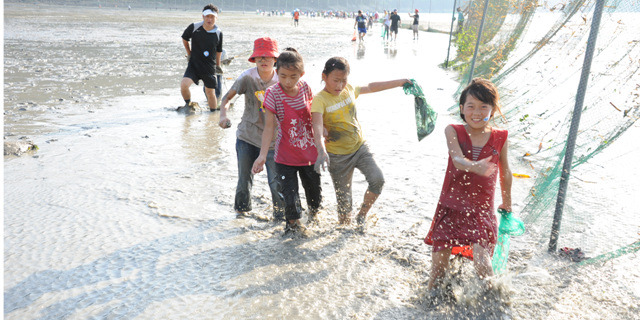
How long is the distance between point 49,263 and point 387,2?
187200mm

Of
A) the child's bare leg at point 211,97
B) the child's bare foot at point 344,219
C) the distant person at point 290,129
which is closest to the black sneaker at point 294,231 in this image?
the distant person at point 290,129

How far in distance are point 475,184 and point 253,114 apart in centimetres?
186

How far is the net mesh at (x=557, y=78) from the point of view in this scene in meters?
3.53

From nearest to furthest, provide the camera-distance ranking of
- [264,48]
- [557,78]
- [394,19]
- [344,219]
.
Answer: [264,48], [344,219], [557,78], [394,19]

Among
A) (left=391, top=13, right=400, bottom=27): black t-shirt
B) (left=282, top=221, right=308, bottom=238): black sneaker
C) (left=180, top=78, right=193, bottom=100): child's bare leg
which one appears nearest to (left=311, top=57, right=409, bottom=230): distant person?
(left=282, top=221, right=308, bottom=238): black sneaker

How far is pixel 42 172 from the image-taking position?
16.4 ft

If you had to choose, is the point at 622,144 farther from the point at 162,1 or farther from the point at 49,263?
the point at 162,1

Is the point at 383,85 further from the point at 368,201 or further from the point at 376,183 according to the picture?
the point at 368,201

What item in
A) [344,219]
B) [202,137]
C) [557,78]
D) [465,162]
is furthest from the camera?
[202,137]

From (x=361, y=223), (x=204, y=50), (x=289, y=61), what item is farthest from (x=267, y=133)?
(x=204, y=50)

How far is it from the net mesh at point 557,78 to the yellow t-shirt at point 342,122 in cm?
149

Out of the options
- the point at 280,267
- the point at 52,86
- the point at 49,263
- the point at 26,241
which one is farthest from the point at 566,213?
the point at 52,86

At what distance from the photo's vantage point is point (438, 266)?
115 inches

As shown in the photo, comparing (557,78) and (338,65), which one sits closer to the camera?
(338,65)
